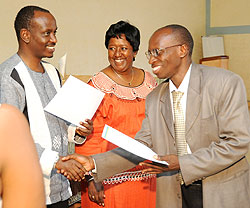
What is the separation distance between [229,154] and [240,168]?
0.19m

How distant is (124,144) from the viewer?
6.23 ft

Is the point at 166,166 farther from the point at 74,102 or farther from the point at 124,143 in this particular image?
the point at 74,102

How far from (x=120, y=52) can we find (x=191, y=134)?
1.12 meters

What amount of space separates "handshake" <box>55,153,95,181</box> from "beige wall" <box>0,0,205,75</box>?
2.65 metres

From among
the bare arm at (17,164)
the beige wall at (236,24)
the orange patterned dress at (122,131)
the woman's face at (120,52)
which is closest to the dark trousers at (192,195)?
the orange patterned dress at (122,131)

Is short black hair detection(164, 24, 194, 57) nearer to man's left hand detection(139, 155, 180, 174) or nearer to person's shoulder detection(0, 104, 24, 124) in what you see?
man's left hand detection(139, 155, 180, 174)

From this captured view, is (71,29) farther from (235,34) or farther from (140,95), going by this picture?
(235,34)

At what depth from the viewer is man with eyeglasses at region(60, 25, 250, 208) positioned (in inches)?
80.8

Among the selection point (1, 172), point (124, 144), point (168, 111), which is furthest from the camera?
point (168, 111)

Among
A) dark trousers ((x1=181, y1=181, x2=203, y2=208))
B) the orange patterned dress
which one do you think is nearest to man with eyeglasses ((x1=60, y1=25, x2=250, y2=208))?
dark trousers ((x1=181, y1=181, x2=203, y2=208))

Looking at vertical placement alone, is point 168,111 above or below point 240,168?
above

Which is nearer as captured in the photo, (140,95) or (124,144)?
(124,144)

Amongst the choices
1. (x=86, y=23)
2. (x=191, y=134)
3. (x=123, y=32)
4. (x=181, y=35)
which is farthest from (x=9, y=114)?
(x=86, y=23)

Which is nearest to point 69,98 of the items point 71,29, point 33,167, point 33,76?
point 33,76
